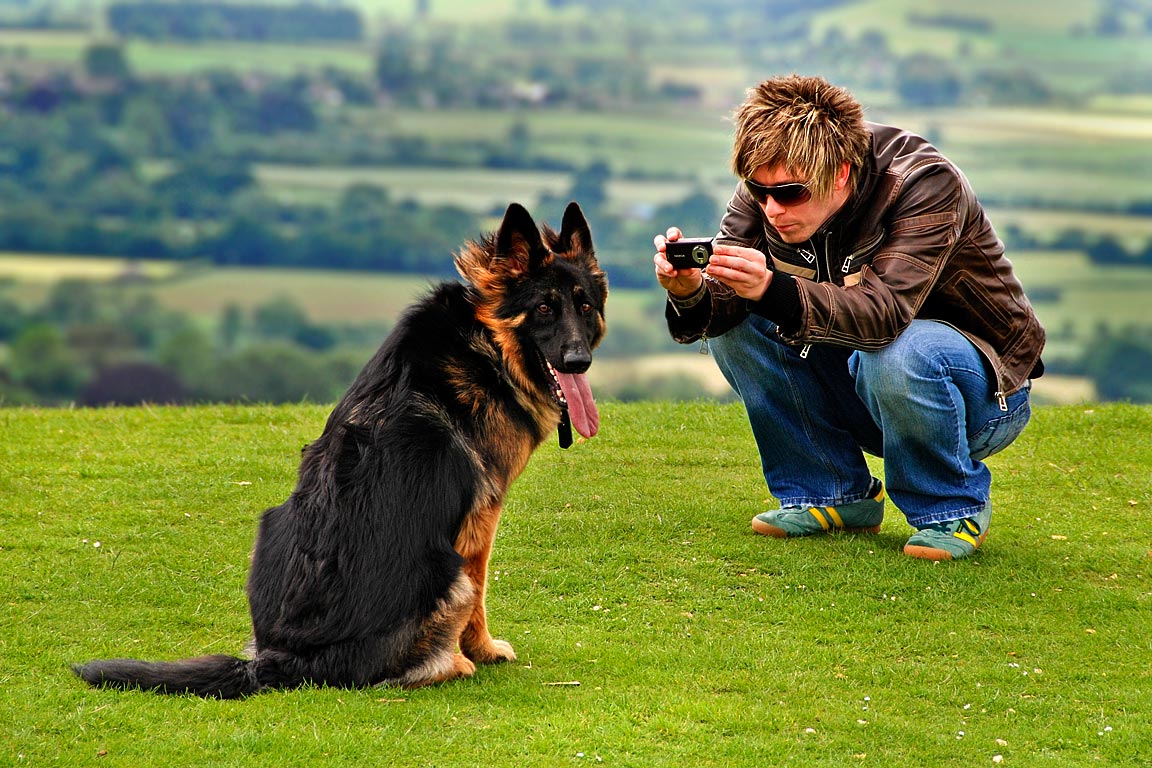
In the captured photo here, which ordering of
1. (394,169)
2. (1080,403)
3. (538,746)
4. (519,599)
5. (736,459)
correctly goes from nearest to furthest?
(538,746), (519,599), (736,459), (1080,403), (394,169)

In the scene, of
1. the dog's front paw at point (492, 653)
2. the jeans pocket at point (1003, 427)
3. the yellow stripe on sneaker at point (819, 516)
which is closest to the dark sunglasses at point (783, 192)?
the jeans pocket at point (1003, 427)

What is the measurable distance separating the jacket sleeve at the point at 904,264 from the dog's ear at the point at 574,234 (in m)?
1.18

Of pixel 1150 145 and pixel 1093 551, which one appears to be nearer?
pixel 1093 551

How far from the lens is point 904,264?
252 inches

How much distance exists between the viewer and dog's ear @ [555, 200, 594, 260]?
5944mm

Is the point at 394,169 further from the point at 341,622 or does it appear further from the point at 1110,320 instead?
the point at 341,622

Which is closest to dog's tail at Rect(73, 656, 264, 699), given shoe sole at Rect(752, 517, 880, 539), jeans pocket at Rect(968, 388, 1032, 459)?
shoe sole at Rect(752, 517, 880, 539)

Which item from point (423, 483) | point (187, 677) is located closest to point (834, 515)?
point (423, 483)

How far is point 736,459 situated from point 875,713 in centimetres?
396

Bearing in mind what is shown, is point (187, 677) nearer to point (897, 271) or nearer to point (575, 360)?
point (575, 360)

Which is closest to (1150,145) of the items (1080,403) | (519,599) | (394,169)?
(394,169)

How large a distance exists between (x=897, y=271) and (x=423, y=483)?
2.81 m

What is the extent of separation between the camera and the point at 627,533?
757 centimetres

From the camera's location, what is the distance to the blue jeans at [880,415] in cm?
668
